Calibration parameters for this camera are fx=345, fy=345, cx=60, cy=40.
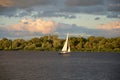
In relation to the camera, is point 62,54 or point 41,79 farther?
point 62,54

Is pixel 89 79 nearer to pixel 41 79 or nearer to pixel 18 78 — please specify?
pixel 41 79

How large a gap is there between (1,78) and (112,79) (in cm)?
1926

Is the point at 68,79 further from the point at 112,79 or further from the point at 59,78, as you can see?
the point at 112,79

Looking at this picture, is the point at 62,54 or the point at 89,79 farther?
the point at 62,54

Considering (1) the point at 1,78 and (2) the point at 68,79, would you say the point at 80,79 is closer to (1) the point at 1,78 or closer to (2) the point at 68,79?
(2) the point at 68,79

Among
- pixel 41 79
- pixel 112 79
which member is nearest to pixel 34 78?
pixel 41 79

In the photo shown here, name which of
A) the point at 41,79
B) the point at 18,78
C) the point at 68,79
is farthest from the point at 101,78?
the point at 18,78

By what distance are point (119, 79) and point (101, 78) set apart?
317cm

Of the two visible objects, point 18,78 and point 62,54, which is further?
point 62,54

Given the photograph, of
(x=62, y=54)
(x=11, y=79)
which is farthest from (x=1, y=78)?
(x=62, y=54)

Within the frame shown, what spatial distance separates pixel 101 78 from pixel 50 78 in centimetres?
908

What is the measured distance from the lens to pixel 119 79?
199ft

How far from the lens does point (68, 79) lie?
59.3 m

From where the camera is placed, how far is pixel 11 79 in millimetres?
58250
